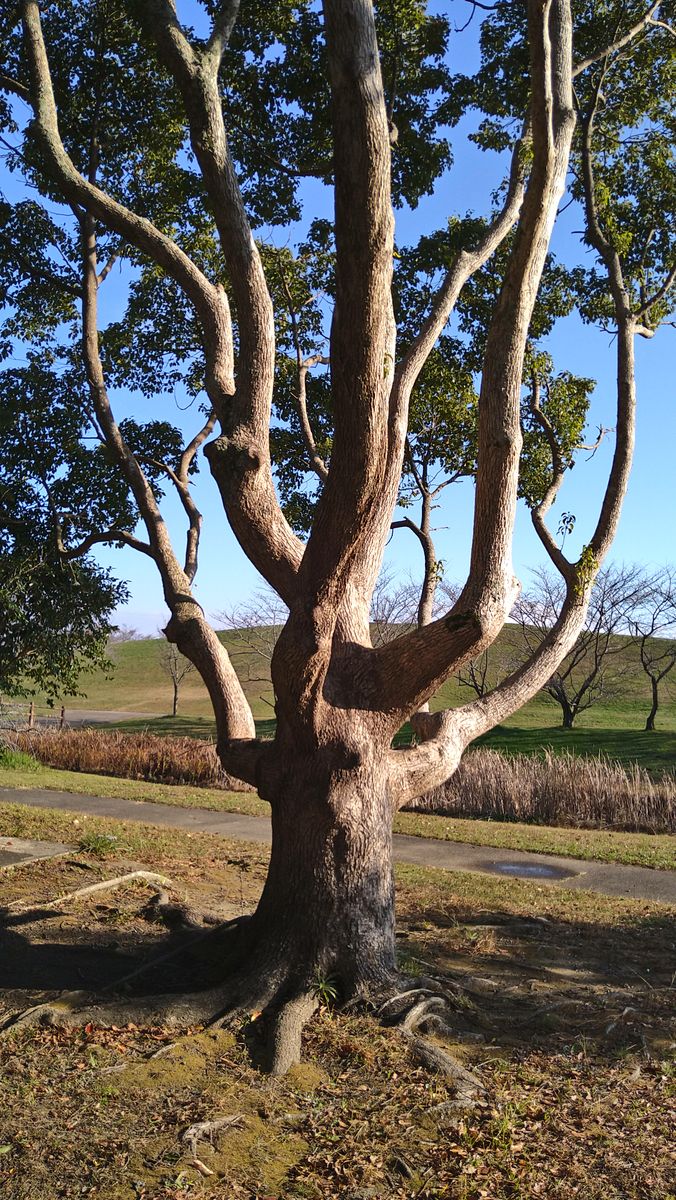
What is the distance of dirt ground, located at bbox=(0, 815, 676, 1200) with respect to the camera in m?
3.39

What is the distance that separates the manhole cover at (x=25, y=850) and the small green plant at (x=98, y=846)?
0.18m

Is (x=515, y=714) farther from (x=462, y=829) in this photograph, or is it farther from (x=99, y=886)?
(x=99, y=886)

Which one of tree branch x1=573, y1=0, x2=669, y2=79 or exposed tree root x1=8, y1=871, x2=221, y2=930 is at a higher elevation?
tree branch x1=573, y1=0, x2=669, y2=79

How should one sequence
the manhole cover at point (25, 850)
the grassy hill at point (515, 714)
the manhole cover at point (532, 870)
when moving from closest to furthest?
the manhole cover at point (25, 850)
the manhole cover at point (532, 870)
the grassy hill at point (515, 714)

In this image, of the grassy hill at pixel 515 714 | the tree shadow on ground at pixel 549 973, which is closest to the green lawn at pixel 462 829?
the grassy hill at pixel 515 714

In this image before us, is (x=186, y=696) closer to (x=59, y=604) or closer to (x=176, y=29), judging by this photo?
(x=59, y=604)

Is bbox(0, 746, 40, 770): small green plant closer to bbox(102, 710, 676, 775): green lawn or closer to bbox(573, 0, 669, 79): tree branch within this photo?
bbox(102, 710, 676, 775): green lawn

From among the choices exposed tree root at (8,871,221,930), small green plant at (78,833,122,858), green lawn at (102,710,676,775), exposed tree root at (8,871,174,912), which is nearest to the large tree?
exposed tree root at (8,871,221,930)

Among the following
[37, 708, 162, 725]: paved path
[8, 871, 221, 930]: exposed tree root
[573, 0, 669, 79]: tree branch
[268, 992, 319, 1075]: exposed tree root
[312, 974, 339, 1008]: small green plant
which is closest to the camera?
[268, 992, 319, 1075]: exposed tree root

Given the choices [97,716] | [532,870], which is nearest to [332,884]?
[532,870]

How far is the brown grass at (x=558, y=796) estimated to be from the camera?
43.5 ft

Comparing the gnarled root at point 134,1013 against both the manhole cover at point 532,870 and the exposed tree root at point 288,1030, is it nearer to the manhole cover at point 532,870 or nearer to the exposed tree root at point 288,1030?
the exposed tree root at point 288,1030

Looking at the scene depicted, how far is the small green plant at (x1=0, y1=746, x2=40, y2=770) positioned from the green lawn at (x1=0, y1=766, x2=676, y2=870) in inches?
19.9

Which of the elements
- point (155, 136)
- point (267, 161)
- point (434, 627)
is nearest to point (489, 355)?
point (434, 627)
